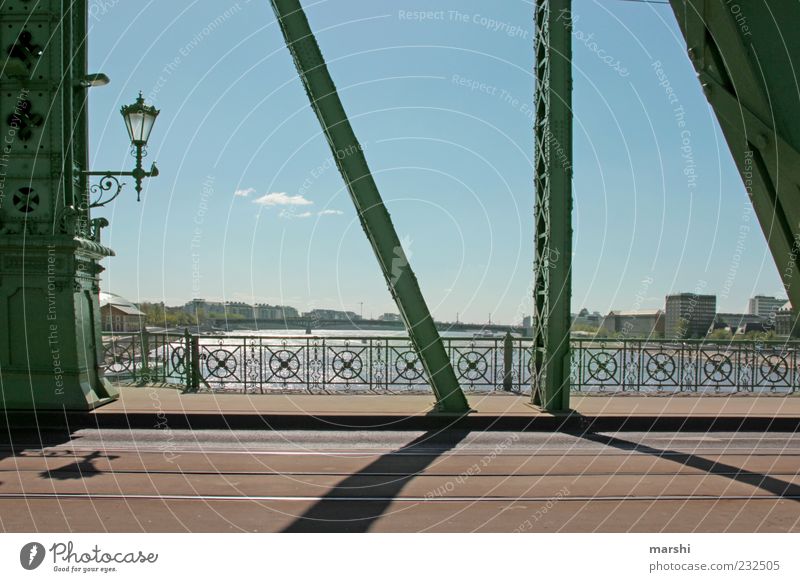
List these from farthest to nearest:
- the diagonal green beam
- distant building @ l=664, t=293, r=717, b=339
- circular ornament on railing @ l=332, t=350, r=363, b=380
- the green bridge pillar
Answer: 1. circular ornament on railing @ l=332, t=350, r=363, b=380
2. distant building @ l=664, t=293, r=717, b=339
3. the green bridge pillar
4. the diagonal green beam

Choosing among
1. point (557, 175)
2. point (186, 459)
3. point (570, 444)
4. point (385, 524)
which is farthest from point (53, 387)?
point (557, 175)

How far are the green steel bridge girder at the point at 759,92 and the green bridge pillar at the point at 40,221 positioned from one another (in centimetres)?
942

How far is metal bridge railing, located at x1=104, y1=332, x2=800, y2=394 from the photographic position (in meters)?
12.4

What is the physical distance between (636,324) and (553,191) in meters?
5.51

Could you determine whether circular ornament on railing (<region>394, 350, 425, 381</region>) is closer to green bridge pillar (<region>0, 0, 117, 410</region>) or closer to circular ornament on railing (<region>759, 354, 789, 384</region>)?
green bridge pillar (<region>0, 0, 117, 410</region>)

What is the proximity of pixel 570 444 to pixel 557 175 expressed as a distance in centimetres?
403

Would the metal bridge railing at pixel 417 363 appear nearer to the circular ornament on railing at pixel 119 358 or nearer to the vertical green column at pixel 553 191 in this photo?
the circular ornament on railing at pixel 119 358

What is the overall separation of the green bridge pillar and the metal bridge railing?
120 inches

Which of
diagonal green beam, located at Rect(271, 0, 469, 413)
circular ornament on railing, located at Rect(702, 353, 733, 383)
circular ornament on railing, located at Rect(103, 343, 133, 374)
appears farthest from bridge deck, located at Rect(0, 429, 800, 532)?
circular ornament on railing, located at Rect(103, 343, 133, 374)

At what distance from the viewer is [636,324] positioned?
13484 millimetres

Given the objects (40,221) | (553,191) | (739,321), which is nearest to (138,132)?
(40,221)

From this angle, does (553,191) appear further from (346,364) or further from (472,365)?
(346,364)

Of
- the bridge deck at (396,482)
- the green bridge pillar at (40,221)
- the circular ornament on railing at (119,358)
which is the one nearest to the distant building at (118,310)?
the circular ornament on railing at (119,358)

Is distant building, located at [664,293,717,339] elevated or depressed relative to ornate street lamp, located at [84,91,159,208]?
depressed
